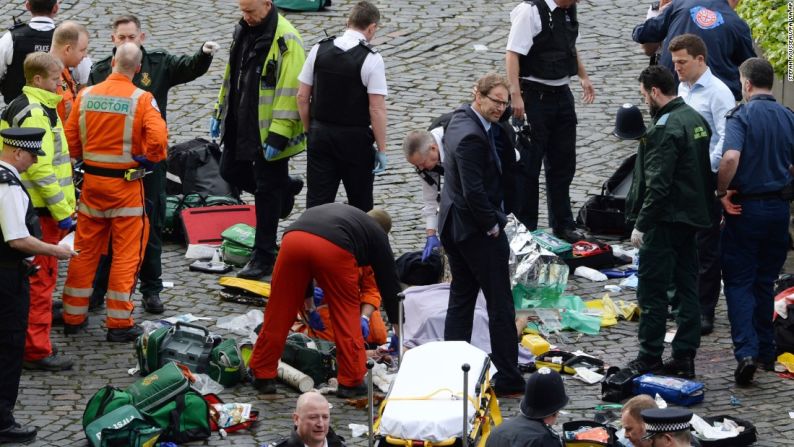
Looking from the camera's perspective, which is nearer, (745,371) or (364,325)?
(745,371)

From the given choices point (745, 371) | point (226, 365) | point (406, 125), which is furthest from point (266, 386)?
point (406, 125)

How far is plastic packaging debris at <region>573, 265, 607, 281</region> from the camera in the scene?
41.8 feet

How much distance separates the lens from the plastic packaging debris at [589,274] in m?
12.7

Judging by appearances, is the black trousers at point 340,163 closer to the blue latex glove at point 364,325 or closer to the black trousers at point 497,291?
the blue latex glove at point 364,325

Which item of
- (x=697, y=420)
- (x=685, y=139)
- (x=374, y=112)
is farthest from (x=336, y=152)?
(x=697, y=420)

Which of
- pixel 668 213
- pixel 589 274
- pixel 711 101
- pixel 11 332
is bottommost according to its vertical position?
pixel 589 274

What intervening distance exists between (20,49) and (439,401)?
572 cm

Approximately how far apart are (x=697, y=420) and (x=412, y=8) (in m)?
10.9

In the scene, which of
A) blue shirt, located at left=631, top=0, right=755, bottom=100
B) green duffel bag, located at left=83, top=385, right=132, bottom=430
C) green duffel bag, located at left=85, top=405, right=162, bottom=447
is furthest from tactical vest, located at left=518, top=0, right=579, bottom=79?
green duffel bag, located at left=85, top=405, right=162, bottom=447

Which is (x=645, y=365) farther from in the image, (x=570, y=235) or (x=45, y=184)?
(x=45, y=184)

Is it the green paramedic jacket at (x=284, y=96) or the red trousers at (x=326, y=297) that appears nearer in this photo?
the red trousers at (x=326, y=297)

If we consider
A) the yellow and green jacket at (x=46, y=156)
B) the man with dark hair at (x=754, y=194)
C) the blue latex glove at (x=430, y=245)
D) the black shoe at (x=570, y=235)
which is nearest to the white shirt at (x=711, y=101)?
the man with dark hair at (x=754, y=194)

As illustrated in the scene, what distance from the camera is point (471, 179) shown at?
396 inches

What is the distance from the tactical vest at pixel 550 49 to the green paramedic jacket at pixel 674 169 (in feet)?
8.51
